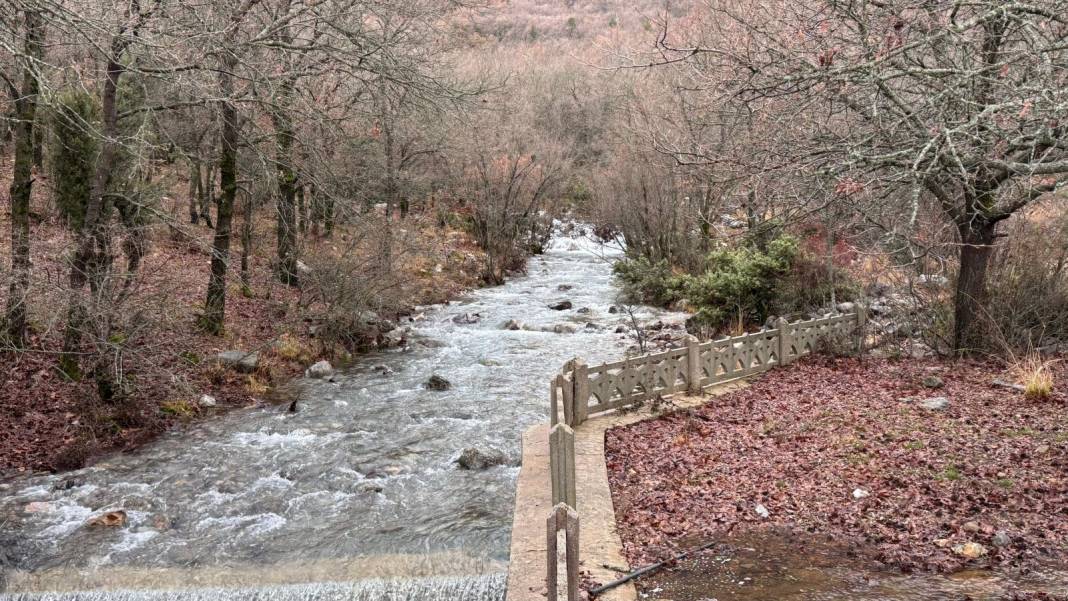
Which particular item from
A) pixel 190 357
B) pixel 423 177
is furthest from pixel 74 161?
pixel 423 177

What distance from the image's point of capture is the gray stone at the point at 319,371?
46.8 feet

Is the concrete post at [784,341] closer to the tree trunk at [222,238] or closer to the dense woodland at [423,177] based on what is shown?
the dense woodland at [423,177]

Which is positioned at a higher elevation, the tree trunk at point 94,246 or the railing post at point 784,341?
the tree trunk at point 94,246

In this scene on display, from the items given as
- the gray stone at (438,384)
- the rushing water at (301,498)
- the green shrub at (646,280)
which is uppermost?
the green shrub at (646,280)

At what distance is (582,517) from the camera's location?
6500 millimetres

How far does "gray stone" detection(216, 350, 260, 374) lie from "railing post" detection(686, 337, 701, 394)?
26.0ft

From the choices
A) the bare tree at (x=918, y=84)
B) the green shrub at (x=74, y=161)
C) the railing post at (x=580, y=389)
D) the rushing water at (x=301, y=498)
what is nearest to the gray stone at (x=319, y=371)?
the rushing water at (x=301, y=498)

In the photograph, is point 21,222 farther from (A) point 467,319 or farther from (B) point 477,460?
(A) point 467,319

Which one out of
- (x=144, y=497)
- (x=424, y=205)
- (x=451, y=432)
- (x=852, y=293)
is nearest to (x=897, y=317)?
(x=852, y=293)

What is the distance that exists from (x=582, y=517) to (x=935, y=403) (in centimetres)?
508

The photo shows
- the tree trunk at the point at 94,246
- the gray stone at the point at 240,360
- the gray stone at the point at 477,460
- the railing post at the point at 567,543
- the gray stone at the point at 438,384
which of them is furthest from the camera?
the gray stone at the point at 438,384

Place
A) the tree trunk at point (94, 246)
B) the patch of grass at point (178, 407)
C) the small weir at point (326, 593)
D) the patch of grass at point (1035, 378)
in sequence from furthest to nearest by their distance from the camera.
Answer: the patch of grass at point (178, 407)
the tree trunk at point (94, 246)
the patch of grass at point (1035, 378)
the small weir at point (326, 593)

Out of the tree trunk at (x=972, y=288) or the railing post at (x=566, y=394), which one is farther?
the tree trunk at (x=972, y=288)

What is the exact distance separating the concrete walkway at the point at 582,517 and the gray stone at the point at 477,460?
45 cm
